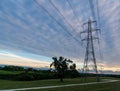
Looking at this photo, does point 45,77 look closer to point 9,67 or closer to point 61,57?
point 61,57

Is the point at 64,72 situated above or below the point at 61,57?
below

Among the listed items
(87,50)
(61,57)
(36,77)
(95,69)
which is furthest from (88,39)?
(36,77)

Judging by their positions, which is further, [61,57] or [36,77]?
[36,77]

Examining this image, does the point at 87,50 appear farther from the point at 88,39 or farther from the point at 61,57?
the point at 61,57

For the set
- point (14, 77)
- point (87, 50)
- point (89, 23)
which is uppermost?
point (89, 23)

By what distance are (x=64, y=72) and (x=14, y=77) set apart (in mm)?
13370

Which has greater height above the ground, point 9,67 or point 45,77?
point 9,67

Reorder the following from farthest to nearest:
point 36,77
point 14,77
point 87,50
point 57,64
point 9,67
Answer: point 9,67 → point 36,77 → point 14,77 → point 57,64 → point 87,50

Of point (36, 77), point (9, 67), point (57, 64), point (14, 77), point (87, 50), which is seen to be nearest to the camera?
point (87, 50)

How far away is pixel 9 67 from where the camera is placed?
3639 inches

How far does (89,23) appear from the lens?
49.5 m

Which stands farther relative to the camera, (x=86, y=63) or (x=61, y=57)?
(x=61, y=57)

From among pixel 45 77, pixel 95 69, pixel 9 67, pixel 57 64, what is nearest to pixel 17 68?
pixel 9 67

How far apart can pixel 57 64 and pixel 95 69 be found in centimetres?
1127
